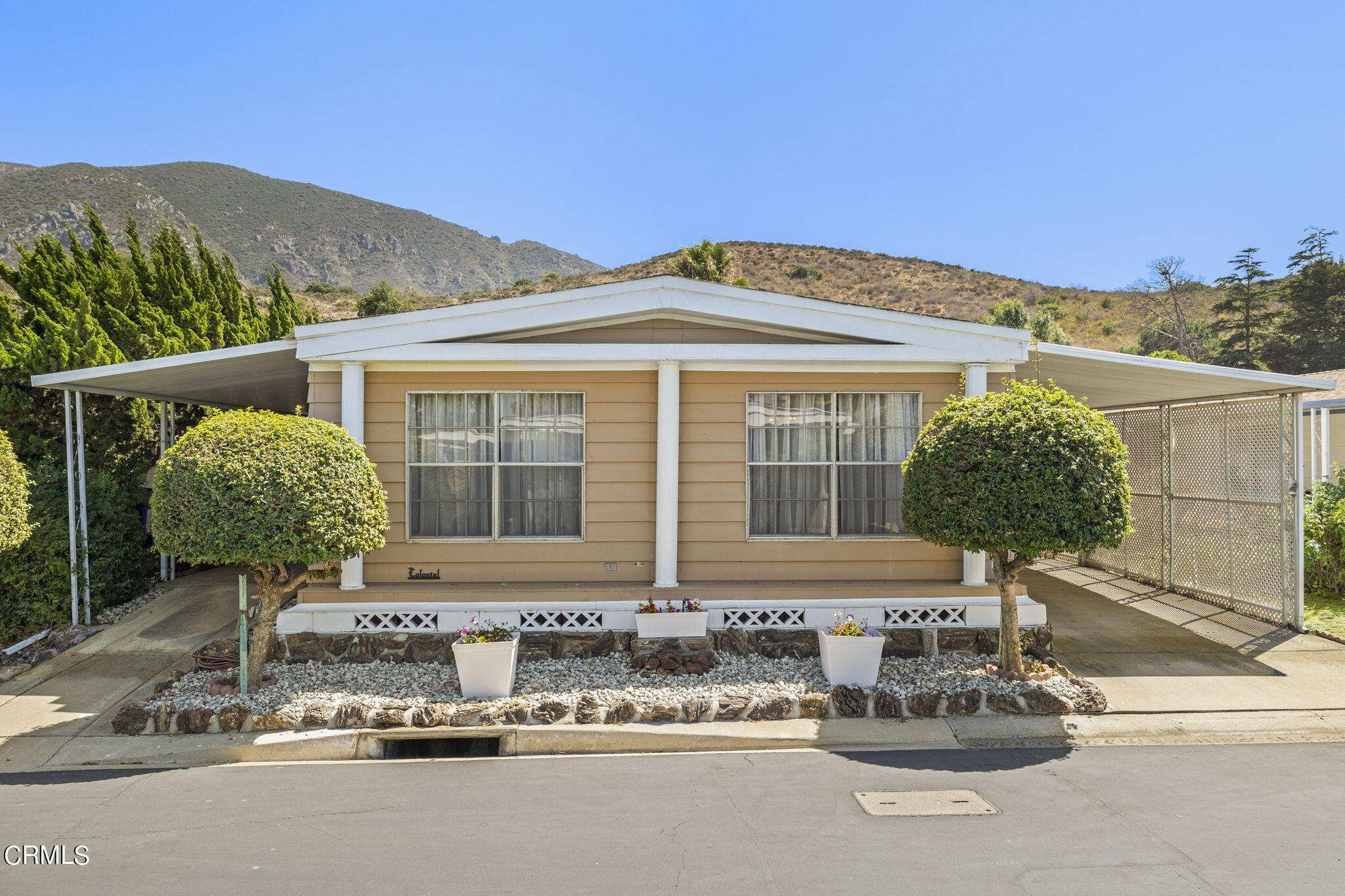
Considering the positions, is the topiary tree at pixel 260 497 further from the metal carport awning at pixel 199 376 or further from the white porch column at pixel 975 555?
the white porch column at pixel 975 555

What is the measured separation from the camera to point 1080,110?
22188 mm

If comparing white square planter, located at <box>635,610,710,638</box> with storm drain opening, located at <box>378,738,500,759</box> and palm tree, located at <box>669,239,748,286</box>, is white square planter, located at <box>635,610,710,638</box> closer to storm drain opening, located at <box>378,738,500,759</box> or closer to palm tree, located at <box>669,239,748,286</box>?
storm drain opening, located at <box>378,738,500,759</box>

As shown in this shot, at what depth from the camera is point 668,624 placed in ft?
24.0

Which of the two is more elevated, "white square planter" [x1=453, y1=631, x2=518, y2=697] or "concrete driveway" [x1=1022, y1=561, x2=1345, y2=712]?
"white square planter" [x1=453, y1=631, x2=518, y2=697]

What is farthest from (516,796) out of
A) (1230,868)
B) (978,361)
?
(978,361)

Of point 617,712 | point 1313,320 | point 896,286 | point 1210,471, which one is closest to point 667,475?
point 617,712

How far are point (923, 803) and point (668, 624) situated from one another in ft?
9.73

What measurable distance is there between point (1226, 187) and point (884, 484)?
30560 mm

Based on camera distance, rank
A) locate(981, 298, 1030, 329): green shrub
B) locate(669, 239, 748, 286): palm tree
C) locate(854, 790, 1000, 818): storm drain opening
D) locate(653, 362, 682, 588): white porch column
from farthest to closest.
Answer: locate(981, 298, 1030, 329): green shrub < locate(669, 239, 748, 286): palm tree < locate(653, 362, 682, 588): white porch column < locate(854, 790, 1000, 818): storm drain opening

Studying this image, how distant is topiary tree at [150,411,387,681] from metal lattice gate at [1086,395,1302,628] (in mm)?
9197

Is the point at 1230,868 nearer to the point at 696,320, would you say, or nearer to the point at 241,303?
the point at 696,320

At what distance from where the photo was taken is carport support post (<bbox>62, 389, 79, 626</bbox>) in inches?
332

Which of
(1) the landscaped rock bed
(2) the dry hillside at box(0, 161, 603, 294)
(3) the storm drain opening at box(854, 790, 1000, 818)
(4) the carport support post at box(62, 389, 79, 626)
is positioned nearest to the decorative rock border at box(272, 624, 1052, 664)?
(1) the landscaped rock bed

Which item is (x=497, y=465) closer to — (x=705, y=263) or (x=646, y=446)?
(x=646, y=446)
